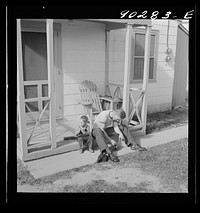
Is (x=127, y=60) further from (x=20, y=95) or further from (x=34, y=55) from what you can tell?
(x=20, y=95)

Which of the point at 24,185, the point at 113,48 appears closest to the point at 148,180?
the point at 24,185

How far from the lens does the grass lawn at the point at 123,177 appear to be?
3.93 m

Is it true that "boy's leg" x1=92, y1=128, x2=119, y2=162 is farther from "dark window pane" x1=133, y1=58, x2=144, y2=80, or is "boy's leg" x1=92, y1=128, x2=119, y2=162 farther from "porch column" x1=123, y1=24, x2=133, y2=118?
"dark window pane" x1=133, y1=58, x2=144, y2=80

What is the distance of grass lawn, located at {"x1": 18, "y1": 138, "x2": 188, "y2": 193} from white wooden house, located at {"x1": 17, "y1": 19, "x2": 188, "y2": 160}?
2.50 feet

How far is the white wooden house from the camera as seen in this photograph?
→ 508cm

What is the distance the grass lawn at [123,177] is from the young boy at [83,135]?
23.2 inches

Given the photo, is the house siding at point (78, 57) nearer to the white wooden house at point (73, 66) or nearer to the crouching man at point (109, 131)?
the white wooden house at point (73, 66)

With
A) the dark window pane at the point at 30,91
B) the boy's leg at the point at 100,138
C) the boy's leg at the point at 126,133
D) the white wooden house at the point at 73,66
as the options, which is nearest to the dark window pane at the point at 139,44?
the white wooden house at the point at 73,66

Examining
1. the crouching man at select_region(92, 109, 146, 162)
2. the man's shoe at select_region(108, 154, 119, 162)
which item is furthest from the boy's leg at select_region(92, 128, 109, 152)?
the man's shoe at select_region(108, 154, 119, 162)

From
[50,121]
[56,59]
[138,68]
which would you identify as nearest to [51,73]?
[50,121]
